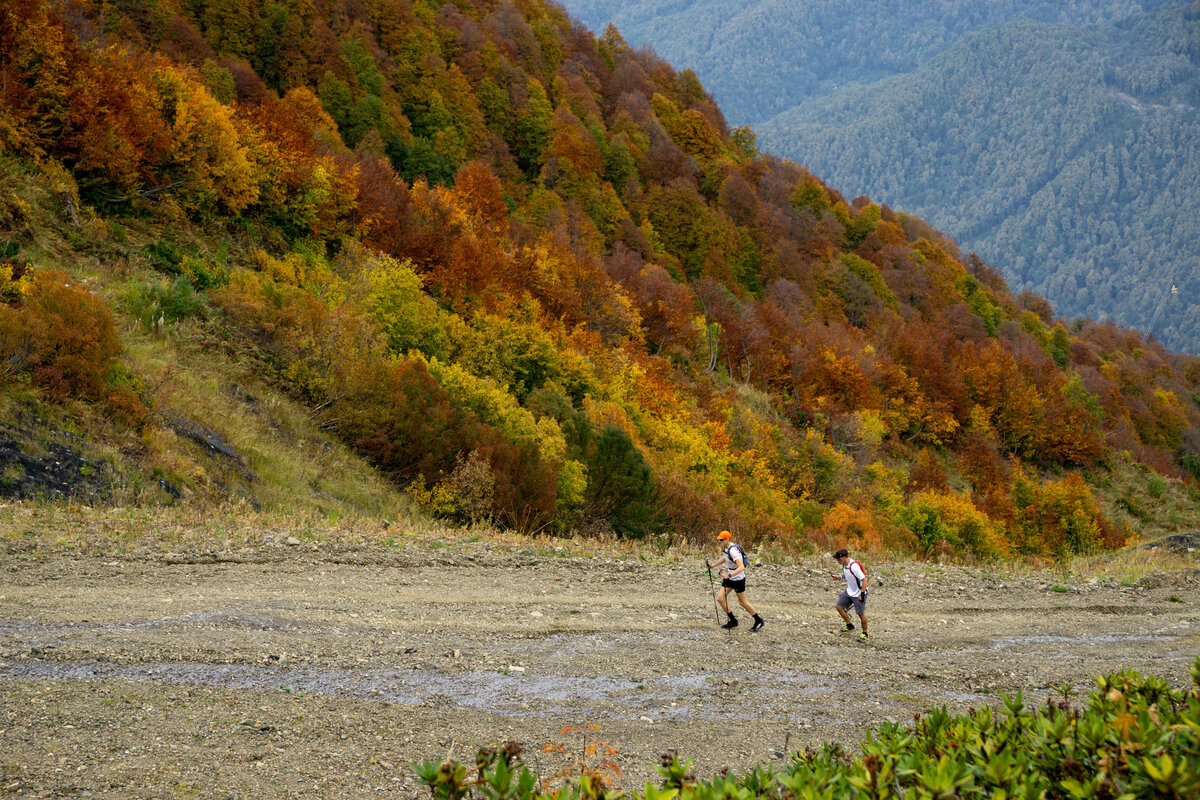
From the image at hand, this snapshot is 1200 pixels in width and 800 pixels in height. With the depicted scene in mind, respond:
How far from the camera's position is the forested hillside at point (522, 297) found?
82.1 ft

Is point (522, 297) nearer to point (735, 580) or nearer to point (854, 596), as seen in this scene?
point (735, 580)

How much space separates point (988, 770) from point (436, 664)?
6.63 m

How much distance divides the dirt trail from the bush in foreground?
8.89 feet

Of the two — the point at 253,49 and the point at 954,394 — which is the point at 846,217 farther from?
the point at 253,49

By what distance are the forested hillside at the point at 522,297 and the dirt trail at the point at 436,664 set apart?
22.6 feet

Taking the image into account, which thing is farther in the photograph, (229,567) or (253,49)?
(253,49)

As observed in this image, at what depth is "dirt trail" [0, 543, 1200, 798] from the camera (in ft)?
21.1

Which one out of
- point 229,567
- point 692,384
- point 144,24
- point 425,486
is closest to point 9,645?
point 229,567

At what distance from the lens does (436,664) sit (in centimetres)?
905

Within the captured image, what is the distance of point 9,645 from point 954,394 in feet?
279

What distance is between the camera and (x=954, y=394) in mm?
81750

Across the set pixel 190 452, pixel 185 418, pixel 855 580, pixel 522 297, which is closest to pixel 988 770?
pixel 855 580

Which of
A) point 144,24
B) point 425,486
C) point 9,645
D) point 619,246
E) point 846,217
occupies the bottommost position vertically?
point 9,645

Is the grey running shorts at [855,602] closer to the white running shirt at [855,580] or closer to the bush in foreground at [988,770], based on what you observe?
the white running shirt at [855,580]
